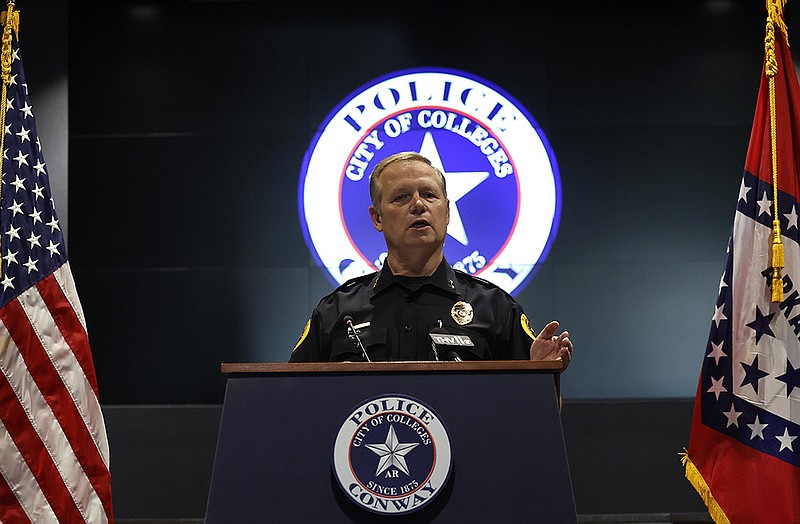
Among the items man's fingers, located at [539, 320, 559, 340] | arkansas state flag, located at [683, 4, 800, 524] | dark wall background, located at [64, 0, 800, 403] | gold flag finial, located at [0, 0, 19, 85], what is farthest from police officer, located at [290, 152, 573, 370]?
dark wall background, located at [64, 0, 800, 403]

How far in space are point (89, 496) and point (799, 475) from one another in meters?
2.14

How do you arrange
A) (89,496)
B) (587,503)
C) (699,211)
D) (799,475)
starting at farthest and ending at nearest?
(699,211), (587,503), (89,496), (799,475)

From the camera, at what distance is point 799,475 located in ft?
8.02

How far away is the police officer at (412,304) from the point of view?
6.83ft

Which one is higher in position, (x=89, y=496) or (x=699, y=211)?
(x=699, y=211)

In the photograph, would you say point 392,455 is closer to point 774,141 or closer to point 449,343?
point 449,343

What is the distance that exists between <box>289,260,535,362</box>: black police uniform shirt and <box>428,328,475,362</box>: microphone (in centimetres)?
6

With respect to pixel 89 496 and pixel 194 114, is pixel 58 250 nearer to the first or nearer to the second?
pixel 89 496

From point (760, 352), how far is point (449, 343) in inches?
45.2

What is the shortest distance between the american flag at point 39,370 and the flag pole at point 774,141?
2.15 meters

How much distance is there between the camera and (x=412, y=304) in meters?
2.16

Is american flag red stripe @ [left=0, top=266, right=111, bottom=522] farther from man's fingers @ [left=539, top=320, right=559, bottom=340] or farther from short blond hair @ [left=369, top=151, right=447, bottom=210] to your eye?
man's fingers @ [left=539, top=320, right=559, bottom=340]

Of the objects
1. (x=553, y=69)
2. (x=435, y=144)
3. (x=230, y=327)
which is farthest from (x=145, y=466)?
(x=553, y=69)

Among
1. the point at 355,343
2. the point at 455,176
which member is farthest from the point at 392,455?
the point at 455,176
